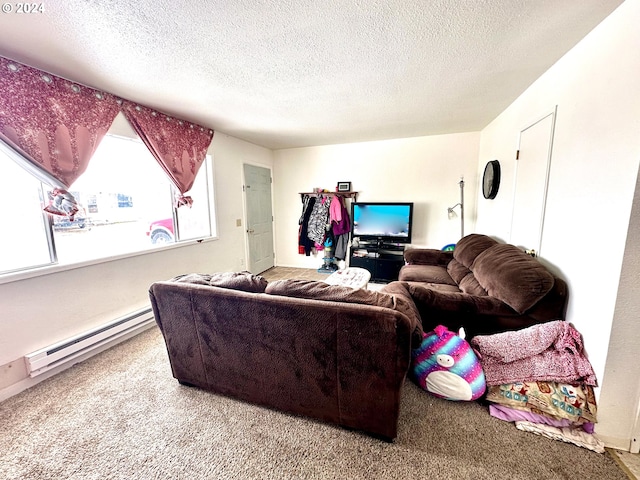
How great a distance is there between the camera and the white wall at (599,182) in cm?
119

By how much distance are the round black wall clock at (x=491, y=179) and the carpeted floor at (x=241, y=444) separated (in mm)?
2409

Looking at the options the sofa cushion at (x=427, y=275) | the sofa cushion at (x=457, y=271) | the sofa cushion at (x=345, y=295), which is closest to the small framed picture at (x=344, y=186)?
the sofa cushion at (x=427, y=275)

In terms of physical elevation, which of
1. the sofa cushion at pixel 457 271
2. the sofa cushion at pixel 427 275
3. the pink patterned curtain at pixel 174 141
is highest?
the pink patterned curtain at pixel 174 141

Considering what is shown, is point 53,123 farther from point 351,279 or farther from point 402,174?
point 402,174

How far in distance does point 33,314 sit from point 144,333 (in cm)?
86

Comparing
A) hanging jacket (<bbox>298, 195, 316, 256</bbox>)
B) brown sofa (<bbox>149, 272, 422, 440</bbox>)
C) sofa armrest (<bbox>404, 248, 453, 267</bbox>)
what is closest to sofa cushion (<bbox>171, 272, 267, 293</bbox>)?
brown sofa (<bbox>149, 272, 422, 440</bbox>)

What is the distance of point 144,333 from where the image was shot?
2.50 m

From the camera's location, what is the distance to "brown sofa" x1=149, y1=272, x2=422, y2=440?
1.18 meters

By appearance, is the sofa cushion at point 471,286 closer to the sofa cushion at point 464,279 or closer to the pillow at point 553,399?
the sofa cushion at point 464,279

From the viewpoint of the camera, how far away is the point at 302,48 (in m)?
1.59

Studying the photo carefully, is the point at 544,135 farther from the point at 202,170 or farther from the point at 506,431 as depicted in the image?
the point at 202,170

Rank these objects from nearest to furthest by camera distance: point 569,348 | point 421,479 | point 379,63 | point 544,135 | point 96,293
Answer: point 421,479, point 569,348, point 379,63, point 544,135, point 96,293

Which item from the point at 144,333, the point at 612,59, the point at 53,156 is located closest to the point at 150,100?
the point at 53,156

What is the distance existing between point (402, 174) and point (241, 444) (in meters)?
3.88
